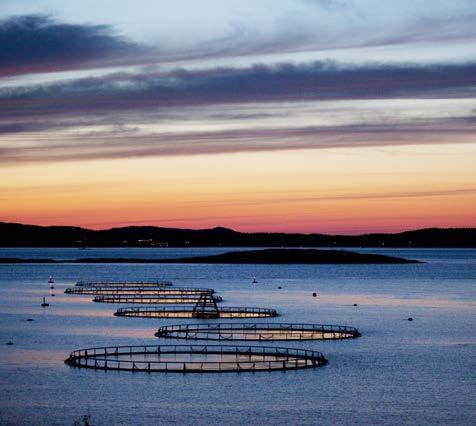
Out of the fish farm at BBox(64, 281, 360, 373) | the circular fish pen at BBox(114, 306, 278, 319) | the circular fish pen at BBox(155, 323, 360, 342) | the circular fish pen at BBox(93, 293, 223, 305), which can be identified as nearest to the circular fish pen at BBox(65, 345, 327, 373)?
the fish farm at BBox(64, 281, 360, 373)

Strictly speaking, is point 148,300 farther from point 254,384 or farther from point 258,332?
point 254,384

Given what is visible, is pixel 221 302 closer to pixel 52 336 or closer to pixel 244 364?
pixel 52 336

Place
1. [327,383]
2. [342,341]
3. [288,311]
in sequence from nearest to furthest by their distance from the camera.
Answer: [327,383], [342,341], [288,311]

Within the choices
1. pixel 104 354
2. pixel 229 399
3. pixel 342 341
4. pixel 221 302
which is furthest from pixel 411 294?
pixel 229 399

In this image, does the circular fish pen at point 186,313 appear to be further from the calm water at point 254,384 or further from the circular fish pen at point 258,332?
the circular fish pen at point 258,332

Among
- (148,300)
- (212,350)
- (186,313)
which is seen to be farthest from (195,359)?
(148,300)

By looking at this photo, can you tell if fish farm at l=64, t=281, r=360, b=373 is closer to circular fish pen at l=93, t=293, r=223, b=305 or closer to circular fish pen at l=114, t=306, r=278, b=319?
circular fish pen at l=114, t=306, r=278, b=319
